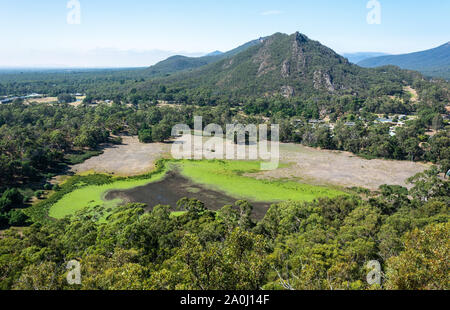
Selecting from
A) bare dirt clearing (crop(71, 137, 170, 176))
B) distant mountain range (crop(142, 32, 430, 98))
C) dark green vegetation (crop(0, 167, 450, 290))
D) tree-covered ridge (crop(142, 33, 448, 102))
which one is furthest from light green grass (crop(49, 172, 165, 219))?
distant mountain range (crop(142, 32, 430, 98))

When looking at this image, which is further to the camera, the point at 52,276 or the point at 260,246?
the point at 260,246

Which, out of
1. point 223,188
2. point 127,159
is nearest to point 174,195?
point 223,188

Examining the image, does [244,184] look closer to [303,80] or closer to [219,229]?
[219,229]

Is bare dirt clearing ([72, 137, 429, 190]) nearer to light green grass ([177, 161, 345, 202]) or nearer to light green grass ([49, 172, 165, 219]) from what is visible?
light green grass ([177, 161, 345, 202])

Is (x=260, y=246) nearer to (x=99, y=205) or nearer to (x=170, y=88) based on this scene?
(x=99, y=205)

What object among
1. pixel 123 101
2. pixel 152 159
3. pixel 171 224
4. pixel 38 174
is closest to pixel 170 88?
pixel 123 101

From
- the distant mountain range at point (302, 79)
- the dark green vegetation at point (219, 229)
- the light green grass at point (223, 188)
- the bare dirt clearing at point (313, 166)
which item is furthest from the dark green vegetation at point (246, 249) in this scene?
the distant mountain range at point (302, 79)
